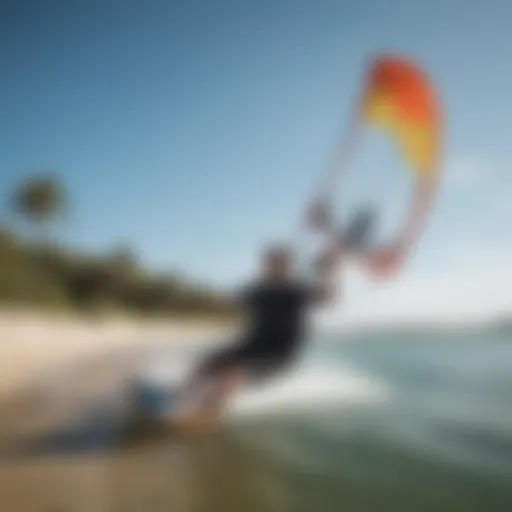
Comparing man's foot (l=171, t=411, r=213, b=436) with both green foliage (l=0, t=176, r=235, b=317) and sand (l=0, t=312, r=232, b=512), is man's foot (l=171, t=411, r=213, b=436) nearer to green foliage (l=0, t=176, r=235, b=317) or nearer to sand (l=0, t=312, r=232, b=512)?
sand (l=0, t=312, r=232, b=512)

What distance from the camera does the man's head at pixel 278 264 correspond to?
1.51 metres

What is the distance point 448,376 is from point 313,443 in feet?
1.05

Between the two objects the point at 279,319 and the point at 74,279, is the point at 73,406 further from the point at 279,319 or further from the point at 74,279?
the point at 279,319

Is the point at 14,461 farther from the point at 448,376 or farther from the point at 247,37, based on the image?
the point at 247,37

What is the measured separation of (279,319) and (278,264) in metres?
0.12

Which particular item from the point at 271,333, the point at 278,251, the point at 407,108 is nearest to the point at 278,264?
the point at 278,251

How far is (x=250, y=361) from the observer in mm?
1490

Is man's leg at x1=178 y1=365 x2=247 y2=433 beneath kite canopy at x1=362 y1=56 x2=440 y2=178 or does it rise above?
beneath

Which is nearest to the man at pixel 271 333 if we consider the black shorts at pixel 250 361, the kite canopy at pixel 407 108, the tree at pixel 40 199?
the black shorts at pixel 250 361

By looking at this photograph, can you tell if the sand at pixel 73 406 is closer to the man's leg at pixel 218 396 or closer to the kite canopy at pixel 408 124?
the man's leg at pixel 218 396

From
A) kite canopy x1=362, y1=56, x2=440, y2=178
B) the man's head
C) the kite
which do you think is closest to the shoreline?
the man's head

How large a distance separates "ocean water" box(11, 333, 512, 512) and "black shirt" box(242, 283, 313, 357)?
5cm

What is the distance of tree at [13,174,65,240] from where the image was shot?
156cm

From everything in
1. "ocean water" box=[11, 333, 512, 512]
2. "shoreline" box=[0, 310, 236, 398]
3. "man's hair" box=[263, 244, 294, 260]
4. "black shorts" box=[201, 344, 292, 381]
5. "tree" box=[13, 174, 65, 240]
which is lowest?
"ocean water" box=[11, 333, 512, 512]
